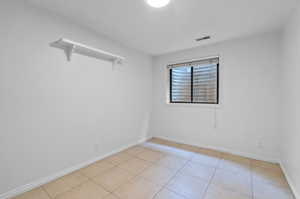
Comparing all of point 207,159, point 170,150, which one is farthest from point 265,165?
point 170,150

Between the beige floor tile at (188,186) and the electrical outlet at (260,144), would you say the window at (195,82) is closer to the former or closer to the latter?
the electrical outlet at (260,144)

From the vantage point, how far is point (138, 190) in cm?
173

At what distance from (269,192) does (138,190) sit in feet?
5.29

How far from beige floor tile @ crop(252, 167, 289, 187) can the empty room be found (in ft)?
0.05

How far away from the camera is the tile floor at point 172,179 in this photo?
5.37 feet

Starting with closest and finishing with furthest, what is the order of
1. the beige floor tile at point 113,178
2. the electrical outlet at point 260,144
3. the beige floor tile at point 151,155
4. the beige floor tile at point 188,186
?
1. the beige floor tile at point 188,186
2. the beige floor tile at point 113,178
3. the electrical outlet at point 260,144
4. the beige floor tile at point 151,155

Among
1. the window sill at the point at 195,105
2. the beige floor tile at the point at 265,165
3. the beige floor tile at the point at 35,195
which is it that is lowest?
the beige floor tile at the point at 35,195

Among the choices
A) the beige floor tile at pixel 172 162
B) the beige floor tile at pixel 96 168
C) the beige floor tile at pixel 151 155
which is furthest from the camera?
the beige floor tile at pixel 151 155

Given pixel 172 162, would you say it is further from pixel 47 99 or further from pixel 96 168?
pixel 47 99

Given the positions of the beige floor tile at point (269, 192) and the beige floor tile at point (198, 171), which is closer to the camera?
the beige floor tile at point (269, 192)

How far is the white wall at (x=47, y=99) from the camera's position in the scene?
1.55 meters

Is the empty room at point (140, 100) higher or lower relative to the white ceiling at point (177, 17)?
lower

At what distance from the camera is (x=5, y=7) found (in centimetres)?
152

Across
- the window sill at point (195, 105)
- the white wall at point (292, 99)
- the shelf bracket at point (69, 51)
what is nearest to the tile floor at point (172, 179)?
the white wall at point (292, 99)
